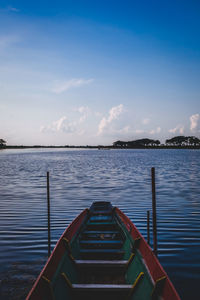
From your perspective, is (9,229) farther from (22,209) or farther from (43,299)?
(43,299)

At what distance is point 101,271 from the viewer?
663 centimetres

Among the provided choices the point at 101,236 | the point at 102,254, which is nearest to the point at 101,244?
the point at 102,254

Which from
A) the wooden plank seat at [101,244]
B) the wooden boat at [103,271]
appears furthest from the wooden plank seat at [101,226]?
the wooden plank seat at [101,244]

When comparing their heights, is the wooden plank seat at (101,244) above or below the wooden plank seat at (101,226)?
above

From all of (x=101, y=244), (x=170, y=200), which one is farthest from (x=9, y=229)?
(x=170, y=200)

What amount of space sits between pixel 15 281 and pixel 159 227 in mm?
7596

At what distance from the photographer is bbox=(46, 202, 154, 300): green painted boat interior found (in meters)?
5.24

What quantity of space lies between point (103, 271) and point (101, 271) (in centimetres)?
6

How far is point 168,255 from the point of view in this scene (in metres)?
8.75

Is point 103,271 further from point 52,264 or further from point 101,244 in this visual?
point 52,264

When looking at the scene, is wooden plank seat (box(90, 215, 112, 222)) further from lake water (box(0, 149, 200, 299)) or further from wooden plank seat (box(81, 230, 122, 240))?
wooden plank seat (box(81, 230, 122, 240))

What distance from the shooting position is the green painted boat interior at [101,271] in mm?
5238

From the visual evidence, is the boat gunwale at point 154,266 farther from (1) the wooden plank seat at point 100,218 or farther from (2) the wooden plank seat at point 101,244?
(1) the wooden plank seat at point 100,218

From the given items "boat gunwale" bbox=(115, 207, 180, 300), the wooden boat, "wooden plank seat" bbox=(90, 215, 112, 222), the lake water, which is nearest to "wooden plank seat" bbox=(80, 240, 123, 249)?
the wooden boat
